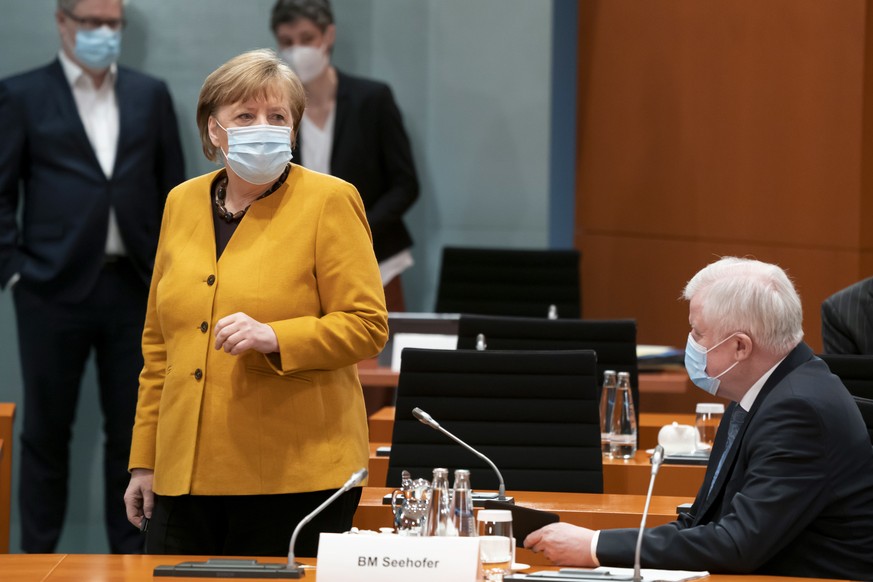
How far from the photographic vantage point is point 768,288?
2590 mm

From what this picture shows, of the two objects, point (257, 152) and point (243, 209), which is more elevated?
point (257, 152)

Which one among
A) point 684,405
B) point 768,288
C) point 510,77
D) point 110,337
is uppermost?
point 510,77

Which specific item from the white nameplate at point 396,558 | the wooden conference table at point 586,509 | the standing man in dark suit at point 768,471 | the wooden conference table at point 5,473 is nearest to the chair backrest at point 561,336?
the wooden conference table at point 586,509

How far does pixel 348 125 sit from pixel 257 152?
378 centimetres

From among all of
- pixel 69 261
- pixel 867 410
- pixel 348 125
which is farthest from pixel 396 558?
pixel 348 125

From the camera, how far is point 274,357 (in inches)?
108

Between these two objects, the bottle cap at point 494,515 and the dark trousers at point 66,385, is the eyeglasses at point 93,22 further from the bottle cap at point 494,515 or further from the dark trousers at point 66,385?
the bottle cap at point 494,515

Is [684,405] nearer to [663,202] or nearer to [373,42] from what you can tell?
[663,202]

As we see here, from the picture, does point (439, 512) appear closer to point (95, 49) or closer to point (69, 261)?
point (69, 261)

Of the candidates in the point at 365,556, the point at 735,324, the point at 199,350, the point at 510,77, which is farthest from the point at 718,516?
the point at 510,77

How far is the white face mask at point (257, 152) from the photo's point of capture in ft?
9.21

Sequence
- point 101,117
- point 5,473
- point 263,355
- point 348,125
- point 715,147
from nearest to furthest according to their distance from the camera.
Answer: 1. point 263,355
2. point 5,473
3. point 101,117
4. point 348,125
5. point 715,147

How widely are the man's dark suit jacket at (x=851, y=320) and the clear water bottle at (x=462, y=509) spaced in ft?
7.10

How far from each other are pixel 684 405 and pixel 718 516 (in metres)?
4.36
